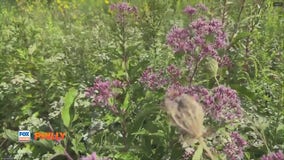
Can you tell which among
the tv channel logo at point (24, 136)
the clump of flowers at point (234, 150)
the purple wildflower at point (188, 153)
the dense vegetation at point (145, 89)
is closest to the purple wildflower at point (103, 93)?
the dense vegetation at point (145, 89)

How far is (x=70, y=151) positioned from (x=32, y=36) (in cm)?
129

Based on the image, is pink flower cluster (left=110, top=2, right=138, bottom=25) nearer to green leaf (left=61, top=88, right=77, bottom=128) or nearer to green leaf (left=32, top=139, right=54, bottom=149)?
green leaf (left=61, top=88, right=77, bottom=128)

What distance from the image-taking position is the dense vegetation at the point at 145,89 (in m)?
2.12

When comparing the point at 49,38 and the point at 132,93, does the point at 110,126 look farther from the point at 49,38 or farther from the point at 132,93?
the point at 49,38

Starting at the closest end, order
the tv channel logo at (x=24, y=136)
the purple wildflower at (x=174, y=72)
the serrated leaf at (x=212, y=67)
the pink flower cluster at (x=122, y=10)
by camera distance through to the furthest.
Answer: the serrated leaf at (x=212, y=67) → the purple wildflower at (x=174, y=72) → the tv channel logo at (x=24, y=136) → the pink flower cluster at (x=122, y=10)

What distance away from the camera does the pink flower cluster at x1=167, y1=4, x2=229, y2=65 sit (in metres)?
2.31

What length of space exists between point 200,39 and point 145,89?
81 cm

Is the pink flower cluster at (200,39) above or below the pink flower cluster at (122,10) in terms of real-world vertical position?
below

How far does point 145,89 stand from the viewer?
3.01 metres

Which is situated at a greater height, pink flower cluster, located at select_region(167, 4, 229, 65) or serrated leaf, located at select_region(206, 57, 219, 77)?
pink flower cluster, located at select_region(167, 4, 229, 65)

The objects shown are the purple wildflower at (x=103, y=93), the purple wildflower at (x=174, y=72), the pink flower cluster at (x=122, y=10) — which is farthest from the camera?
the pink flower cluster at (x=122, y=10)

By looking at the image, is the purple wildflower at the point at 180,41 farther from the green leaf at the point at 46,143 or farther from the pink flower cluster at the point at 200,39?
the green leaf at the point at 46,143

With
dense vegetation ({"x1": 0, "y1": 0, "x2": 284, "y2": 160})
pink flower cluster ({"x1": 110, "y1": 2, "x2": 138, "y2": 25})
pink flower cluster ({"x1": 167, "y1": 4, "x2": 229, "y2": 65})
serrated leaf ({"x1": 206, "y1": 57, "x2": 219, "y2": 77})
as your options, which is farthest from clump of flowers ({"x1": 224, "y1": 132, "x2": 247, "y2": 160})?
pink flower cluster ({"x1": 110, "y1": 2, "x2": 138, "y2": 25})

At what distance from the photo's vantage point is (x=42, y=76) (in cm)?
354
